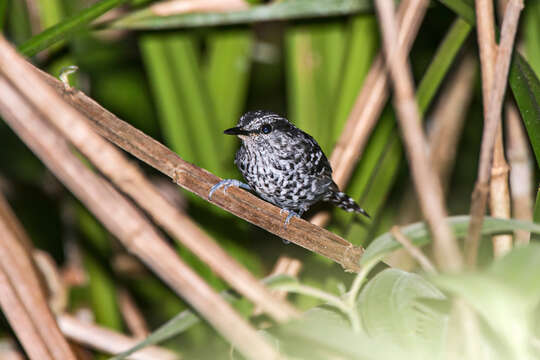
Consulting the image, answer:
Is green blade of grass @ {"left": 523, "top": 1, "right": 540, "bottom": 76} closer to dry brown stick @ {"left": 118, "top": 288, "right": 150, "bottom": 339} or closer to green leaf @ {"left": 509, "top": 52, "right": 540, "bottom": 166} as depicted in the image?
green leaf @ {"left": 509, "top": 52, "right": 540, "bottom": 166}

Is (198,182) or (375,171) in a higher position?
(375,171)

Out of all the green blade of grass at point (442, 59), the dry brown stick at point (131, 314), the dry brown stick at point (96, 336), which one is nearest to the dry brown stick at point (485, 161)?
the green blade of grass at point (442, 59)

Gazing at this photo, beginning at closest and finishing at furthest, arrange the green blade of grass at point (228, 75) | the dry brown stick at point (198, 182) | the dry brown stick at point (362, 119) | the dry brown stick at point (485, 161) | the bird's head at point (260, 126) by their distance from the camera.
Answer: the dry brown stick at point (485, 161) < the dry brown stick at point (198, 182) < the dry brown stick at point (362, 119) < the bird's head at point (260, 126) < the green blade of grass at point (228, 75)

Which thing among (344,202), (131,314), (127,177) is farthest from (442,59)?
(131,314)

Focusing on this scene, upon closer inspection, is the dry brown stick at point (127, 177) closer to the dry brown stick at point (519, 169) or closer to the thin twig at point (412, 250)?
the thin twig at point (412, 250)

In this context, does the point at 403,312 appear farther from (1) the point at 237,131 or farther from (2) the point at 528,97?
(1) the point at 237,131

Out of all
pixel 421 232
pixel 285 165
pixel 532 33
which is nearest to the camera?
pixel 421 232

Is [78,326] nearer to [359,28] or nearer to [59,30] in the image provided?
[59,30]
